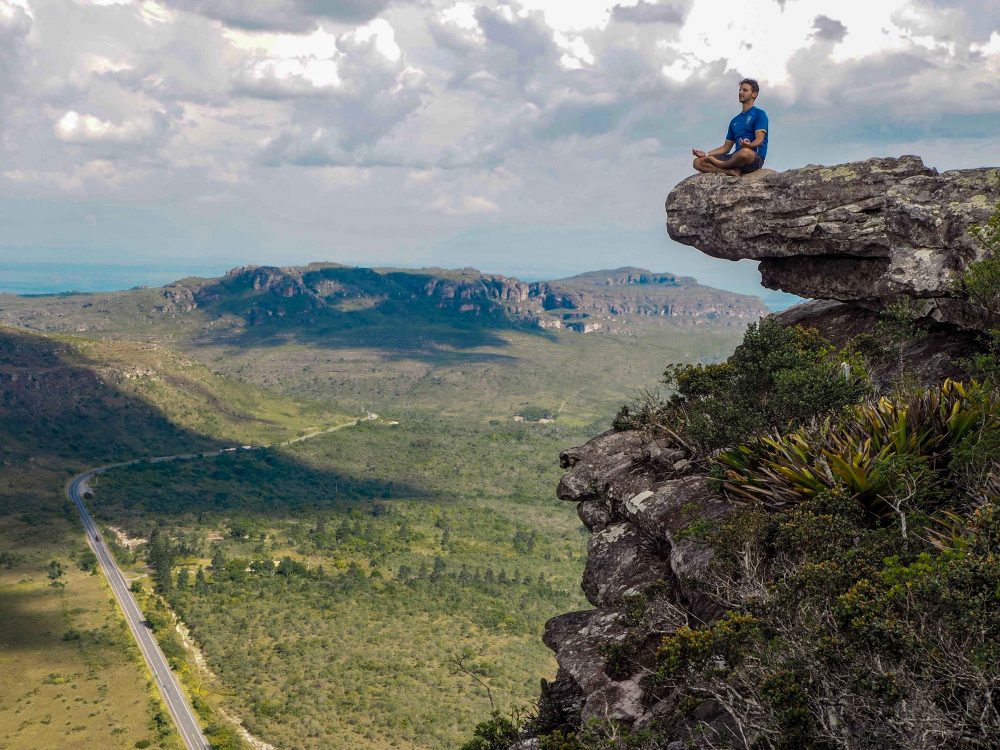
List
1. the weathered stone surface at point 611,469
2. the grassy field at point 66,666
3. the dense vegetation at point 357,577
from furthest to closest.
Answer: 1. the dense vegetation at point 357,577
2. the grassy field at point 66,666
3. the weathered stone surface at point 611,469

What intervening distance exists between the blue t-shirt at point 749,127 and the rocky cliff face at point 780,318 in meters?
1.06

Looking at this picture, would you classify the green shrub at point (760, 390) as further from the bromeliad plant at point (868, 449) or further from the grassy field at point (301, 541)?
the grassy field at point (301, 541)

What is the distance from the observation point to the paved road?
4606 cm

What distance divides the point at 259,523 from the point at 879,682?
323 ft

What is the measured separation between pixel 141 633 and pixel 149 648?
3431mm

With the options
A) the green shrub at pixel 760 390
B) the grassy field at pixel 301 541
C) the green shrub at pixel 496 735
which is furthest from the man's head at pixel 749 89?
the grassy field at pixel 301 541

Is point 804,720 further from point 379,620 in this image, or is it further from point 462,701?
point 379,620

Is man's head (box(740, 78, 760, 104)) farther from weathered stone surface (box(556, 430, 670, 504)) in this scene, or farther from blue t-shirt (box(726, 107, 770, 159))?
weathered stone surface (box(556, 430, 670, 504))

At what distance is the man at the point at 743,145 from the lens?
18859 millimetres

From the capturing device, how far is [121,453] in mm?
121062

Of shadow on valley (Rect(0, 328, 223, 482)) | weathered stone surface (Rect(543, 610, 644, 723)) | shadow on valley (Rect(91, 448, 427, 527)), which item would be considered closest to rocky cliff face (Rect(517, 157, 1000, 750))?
weathered stone surface (Rect(543, 610, 644, 723))

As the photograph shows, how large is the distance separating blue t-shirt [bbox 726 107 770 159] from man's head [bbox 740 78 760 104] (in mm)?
481

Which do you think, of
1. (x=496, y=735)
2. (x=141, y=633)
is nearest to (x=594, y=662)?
(x=496, y=735)

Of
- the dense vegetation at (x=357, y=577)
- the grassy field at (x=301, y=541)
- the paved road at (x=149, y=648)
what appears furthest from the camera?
the grassy field at (x=301, y=541)
